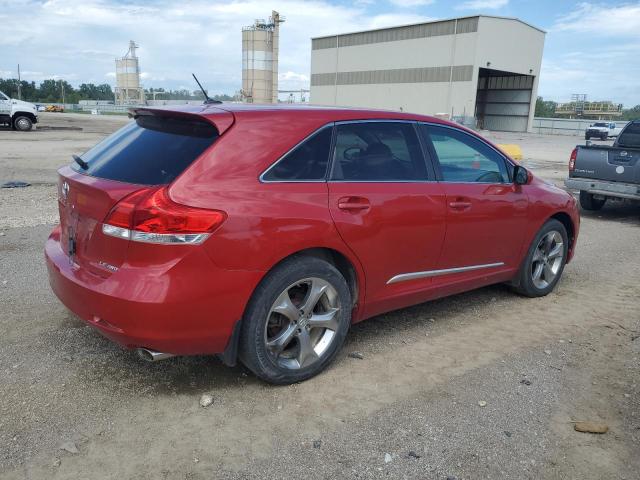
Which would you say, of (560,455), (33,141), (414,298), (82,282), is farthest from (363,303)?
(33,141)

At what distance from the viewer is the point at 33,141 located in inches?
814

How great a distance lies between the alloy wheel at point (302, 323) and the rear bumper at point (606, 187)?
7681 millimetres

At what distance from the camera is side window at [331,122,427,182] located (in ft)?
11.4

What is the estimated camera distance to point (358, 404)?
315cm

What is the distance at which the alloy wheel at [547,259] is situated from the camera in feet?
16.6

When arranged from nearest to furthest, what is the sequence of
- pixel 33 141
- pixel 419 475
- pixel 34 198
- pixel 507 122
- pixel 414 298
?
pixel 419 475 < pixel 414 298 < pixel 34 198 < pixel 33 141 < pixel 507 122

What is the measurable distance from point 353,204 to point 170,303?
1.28 meters

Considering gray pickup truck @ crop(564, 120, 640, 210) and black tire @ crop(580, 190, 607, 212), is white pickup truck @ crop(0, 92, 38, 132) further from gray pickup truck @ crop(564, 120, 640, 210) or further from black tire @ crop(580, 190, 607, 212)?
black tire @ crop(580, 190, 607, 212)

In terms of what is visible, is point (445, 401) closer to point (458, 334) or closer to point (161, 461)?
point (458, 334)

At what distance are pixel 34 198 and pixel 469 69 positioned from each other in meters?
48.8

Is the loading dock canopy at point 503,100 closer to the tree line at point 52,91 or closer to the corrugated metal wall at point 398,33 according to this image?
the corrugated metal wall at point 398,33

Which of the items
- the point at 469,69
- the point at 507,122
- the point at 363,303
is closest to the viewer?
the point at 363,303

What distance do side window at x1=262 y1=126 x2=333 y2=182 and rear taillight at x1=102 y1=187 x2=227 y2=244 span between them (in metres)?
0.47

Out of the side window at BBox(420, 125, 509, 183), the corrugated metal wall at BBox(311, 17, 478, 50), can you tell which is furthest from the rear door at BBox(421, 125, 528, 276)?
the corrugated metal wall at BBox(311, 17, 478, 50)
